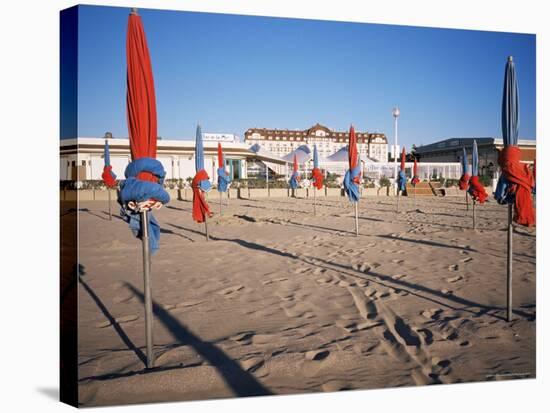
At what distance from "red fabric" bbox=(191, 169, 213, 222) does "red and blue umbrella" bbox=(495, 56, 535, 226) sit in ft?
16.5

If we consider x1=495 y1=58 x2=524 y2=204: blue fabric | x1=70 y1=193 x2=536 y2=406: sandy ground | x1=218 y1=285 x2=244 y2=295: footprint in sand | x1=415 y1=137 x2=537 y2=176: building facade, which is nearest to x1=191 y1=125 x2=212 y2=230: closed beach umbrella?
x1=70 y1=193 x2=536 y2=406: sandy ground

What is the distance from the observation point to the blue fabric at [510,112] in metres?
4.46

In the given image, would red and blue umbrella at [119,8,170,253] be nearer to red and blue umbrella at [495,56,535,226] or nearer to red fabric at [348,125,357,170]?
red and blue umbrella at [495,56,535,226]

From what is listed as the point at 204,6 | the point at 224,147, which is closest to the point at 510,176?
the point at 204,6

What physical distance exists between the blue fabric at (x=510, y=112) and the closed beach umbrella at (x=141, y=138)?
3109mm

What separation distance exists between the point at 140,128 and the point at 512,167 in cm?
325

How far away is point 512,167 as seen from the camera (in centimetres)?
443

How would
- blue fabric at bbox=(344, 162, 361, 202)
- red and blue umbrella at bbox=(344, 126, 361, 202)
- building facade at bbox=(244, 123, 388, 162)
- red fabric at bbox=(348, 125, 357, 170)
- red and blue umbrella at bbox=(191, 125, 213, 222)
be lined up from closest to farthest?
red and blue umbrella at bbox=(191, 125, 213, 222), red fabric at bbox=(348, 125, 357, 170), red and blue umbrella at bbox=(344, 126, 361, 202), blue fabric at bbox=(344, 162, 361, 202), building facade at bbox=(244, 123, 388, 162)

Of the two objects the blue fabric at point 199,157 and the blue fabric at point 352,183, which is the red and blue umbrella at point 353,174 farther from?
the blue fabric at point 199,157

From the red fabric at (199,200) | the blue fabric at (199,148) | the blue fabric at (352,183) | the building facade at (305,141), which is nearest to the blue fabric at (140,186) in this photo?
the blue fabric at (199,148)

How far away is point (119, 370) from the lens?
11.8 feet

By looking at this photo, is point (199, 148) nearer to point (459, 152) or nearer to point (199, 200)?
point (199, 200)

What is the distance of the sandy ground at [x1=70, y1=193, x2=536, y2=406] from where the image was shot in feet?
12.1

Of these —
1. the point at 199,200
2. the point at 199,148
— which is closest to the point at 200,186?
the point at 199,200
